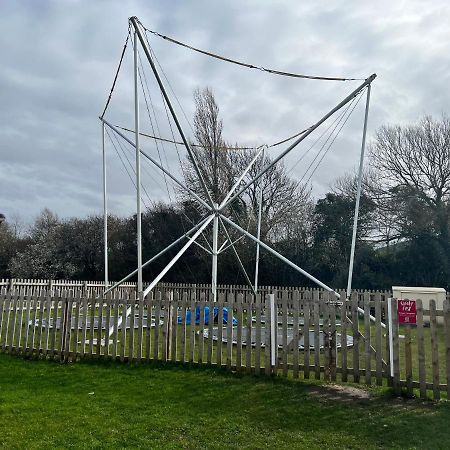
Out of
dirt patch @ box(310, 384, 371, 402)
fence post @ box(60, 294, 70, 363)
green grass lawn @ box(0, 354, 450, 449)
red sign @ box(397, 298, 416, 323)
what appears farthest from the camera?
red sign @ box(397, 298, 416, 323)

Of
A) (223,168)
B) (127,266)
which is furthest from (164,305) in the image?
Answer: (127,266)

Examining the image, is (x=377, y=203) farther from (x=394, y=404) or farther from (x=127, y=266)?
(x=394, y=404)

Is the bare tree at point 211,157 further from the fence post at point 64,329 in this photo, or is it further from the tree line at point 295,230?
the fence post at point 64,329

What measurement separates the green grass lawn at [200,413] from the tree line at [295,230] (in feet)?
51.5

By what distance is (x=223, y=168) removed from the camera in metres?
26.8

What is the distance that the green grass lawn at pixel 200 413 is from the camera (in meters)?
4.34

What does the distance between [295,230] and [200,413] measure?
26350mm

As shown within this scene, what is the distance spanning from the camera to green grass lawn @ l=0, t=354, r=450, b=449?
4.34 metres

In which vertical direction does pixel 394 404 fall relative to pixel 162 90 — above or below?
below

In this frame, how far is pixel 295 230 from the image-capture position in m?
30.8

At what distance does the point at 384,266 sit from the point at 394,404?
2282 centimetres

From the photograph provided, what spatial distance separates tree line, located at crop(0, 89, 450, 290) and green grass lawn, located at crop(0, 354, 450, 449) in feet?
51.5

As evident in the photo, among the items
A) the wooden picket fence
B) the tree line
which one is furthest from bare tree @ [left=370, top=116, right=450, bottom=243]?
the wooden picket fence

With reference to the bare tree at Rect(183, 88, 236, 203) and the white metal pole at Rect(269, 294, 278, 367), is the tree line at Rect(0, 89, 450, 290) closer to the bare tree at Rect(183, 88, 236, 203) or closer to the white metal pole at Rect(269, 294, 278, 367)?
the bare tree at Rect(183, 88, 236, 203)
